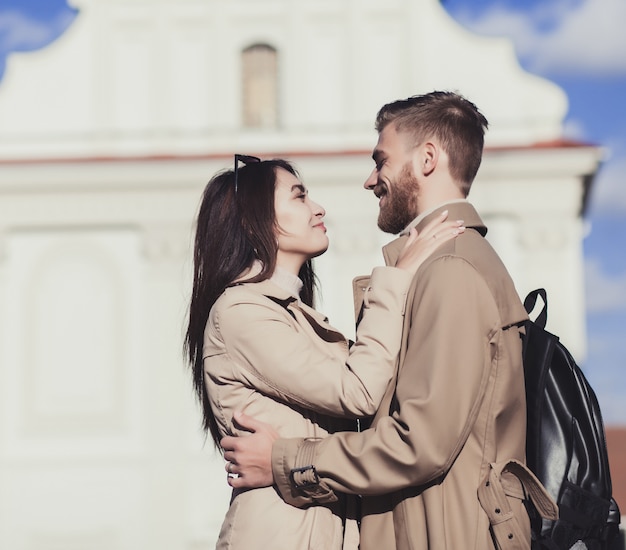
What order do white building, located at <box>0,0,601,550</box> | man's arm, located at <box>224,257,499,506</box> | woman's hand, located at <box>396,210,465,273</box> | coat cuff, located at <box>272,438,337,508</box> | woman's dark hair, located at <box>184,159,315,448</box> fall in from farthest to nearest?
1. white building, located at <box>0,0,601,550</box>
2. woman's dark hair, located at <box>184,159,315,448</box>
3. woman's hand, located at <box>396,210,465,273</box>
4. coat cuff, located at <box>272,438,337,508</box>
5. man's arm, located at <box>224,257,499,506</box>

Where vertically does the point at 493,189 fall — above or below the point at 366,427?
above

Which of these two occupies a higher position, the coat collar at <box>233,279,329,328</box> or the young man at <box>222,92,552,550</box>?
the coat collar at <box>233,279,329,328</box>

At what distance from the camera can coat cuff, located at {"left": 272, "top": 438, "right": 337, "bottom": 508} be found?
3.10 metres

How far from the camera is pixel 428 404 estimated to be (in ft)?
9.66

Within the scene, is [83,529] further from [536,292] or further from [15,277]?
[536,292]

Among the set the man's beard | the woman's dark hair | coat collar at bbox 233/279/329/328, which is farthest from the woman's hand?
the woman's dark hair

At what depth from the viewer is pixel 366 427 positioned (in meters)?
3.40

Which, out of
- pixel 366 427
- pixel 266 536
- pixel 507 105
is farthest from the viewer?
pixel 507 105

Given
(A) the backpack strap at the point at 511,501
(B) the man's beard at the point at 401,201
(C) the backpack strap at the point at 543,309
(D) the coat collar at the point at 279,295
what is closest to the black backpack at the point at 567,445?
(A) the backpack strap at the point at 511,501

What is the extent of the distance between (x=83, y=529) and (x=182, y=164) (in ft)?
19.2

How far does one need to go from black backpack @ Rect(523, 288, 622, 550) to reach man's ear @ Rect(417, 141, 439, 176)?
0.53 m

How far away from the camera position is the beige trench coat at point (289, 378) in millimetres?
3166

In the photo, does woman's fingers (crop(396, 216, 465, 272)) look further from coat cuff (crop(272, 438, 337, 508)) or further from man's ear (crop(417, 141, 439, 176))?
coat cuff (crop(272, 438, 337, 508))

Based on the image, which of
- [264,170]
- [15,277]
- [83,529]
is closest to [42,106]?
[15,277]
